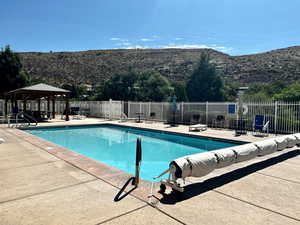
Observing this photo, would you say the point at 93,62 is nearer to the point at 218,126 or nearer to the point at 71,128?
the point at 71,128

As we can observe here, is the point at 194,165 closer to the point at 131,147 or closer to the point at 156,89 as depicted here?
the point at 131,147

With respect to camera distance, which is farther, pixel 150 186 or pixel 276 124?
pixel 276 124

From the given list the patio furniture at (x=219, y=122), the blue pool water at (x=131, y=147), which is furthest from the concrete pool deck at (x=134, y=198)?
the patio furniture at (x=219, y=122)

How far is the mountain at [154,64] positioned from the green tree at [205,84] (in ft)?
27.2

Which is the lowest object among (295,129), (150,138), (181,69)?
(150,138)

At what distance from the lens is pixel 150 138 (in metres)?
10.3

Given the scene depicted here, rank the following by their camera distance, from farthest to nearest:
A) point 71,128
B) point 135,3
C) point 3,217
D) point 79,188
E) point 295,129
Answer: point 135,3 → point 71,128 → point 295,129 → point 79,188 → point 3,217

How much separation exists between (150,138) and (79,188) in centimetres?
732

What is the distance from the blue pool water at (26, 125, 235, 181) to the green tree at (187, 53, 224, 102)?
1618cm

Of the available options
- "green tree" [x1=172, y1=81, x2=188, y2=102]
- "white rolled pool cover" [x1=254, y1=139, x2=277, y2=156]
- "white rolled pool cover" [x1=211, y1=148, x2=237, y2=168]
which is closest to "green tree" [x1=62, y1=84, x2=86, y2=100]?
"green tree" [x1=172, y1=81, x2=188, y2=102]

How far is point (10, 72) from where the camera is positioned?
71.8 feet

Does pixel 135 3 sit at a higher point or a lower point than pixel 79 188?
higher

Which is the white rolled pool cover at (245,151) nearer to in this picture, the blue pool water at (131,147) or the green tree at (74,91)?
the blue pool water at (131,147)

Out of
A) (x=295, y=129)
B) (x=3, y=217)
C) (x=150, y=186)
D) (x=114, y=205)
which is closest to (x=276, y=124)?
(x=295, y=129)
